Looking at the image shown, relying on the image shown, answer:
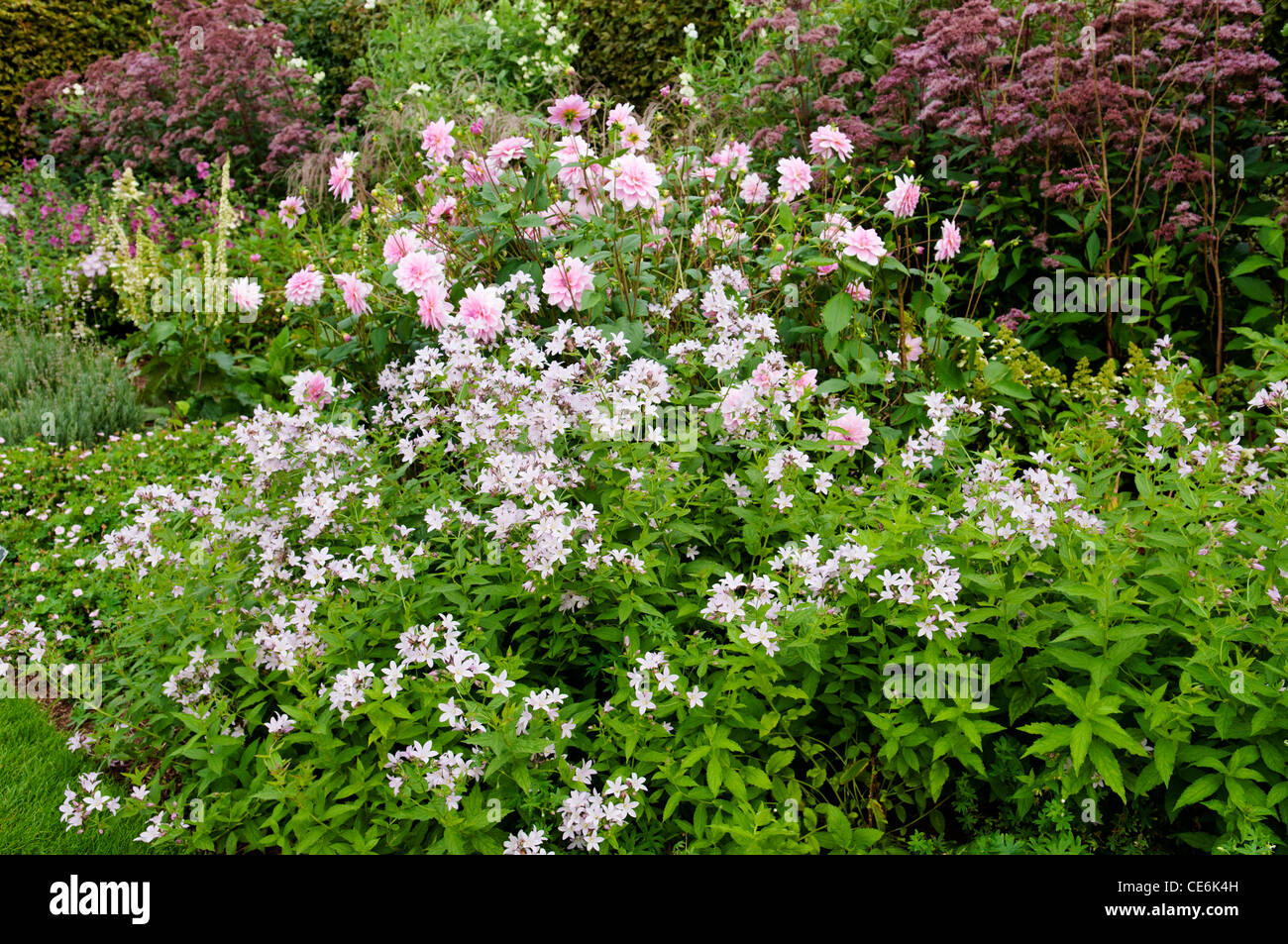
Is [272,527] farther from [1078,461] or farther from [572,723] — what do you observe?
[1078,461]

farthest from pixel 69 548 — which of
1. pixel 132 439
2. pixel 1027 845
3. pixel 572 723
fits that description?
pixel 1027 845

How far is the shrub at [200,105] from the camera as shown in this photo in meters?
9.48

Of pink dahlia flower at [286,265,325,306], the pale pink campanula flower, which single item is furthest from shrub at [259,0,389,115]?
the pale pink campanula flower

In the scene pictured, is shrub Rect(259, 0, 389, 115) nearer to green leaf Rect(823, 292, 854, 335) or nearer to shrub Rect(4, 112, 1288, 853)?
green leaf Rect(823, 292, 854, 335)

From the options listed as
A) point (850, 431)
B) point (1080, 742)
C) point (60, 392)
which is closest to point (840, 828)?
point (1080, 742)

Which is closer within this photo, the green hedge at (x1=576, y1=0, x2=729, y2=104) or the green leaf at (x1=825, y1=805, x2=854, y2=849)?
the green leaf at (x1=825, y1=805, x2=854, y2=849)

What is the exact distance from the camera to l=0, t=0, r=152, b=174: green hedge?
1123 centimetres

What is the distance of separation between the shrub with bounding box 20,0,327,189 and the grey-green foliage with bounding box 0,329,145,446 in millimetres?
2887

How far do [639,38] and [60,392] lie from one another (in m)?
6.63

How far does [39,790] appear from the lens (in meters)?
3.24

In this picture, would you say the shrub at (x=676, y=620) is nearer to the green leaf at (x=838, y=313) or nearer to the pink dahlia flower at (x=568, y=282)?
the pink dahlia flower at (x=568, y=282)

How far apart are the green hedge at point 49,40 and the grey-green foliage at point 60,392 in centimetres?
581

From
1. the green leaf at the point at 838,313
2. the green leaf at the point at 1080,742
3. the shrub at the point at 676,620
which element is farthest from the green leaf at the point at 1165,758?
the green leaf at the point at 838,313

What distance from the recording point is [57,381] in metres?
6.57
